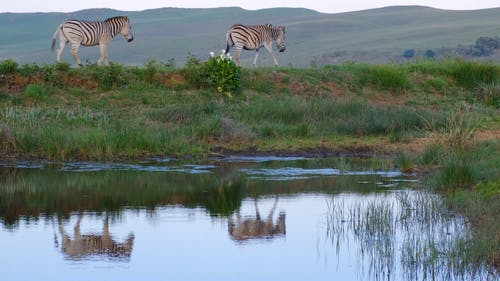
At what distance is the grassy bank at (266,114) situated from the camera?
18062 millimetres

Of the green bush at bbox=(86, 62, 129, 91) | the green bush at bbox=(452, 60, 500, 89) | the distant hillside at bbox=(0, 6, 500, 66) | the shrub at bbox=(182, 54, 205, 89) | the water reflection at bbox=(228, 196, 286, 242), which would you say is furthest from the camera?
the distant hillside at bbox=(0, 6, 500, 66)

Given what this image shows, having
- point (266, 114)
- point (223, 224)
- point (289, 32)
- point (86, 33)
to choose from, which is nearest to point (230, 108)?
point (266, 114)

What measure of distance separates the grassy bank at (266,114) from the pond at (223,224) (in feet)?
2.35

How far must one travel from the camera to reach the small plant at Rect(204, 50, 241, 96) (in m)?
24.4

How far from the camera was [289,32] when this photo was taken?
75.0m

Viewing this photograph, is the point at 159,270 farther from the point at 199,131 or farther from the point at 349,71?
the point at 349,71

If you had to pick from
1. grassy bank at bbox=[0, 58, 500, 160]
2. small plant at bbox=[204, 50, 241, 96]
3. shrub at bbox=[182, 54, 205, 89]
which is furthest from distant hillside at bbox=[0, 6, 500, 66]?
small plant at bbox=[204, 50, 241, 96]

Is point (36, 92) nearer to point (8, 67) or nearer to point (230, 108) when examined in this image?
point (8, 67)

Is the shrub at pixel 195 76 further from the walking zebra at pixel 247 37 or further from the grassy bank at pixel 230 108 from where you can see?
the walking zebra at pixel 247 37

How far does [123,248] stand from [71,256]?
25.2 inches

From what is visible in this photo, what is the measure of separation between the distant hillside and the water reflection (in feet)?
138

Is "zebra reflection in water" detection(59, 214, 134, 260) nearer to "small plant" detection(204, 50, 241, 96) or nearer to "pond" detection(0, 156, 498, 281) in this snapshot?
"pond" detection(0, 156, 498, 281)

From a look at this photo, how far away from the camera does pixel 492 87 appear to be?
2603cm

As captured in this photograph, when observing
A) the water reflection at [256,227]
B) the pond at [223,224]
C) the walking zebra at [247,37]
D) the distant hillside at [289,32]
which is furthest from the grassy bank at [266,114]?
the distant hillside at [289,32]
